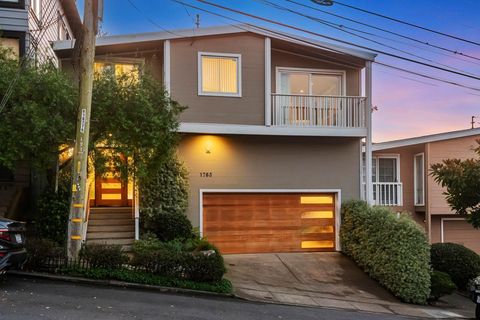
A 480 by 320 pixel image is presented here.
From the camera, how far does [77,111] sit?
10.3 meters

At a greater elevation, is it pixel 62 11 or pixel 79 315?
pixel 62 11

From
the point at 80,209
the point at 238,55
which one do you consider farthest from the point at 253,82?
the point at 80,209

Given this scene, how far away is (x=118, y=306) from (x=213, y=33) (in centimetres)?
896

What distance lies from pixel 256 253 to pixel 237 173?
8.34ft

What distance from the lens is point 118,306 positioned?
7973 millimetres

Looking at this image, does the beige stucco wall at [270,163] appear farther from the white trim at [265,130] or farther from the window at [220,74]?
the window at [220,74]

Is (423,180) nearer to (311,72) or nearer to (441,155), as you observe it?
(441,155)

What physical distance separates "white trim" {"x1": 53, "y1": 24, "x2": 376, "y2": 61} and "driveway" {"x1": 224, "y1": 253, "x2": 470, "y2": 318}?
21.0 ft

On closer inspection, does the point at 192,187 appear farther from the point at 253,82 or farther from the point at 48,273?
the point at 48,273

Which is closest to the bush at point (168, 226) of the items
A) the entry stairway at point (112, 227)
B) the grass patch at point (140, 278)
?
the entry stairway at point (112, 227)

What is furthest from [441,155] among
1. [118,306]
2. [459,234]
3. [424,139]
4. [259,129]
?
[118,306]

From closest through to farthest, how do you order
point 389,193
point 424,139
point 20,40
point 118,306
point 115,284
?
1. point 118,306
2. point 115,284
3. point 20,40
4. point 424,139
5. point 389,193

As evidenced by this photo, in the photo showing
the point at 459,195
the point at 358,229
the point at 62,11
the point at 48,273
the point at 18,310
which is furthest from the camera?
the point at 62,11

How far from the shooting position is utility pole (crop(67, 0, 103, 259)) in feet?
32.1
